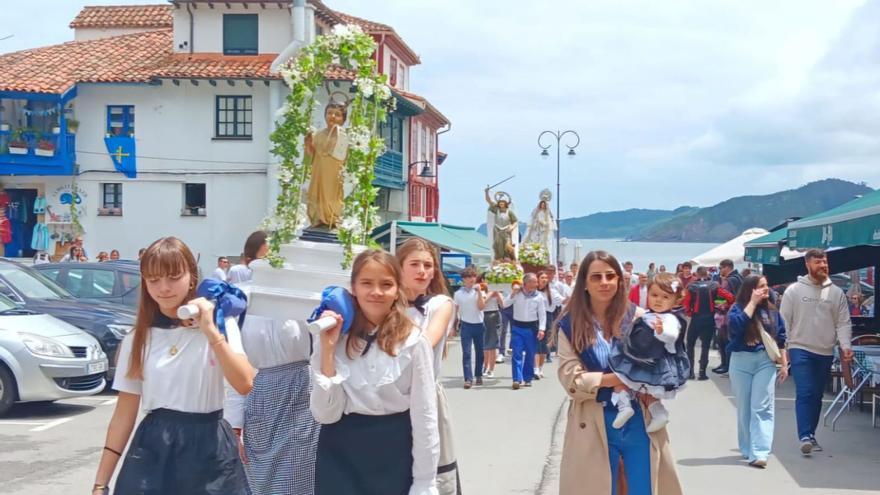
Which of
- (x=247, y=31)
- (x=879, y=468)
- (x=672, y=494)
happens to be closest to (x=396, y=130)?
(x=247, y=31)

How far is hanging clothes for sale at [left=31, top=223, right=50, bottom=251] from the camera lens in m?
32.6

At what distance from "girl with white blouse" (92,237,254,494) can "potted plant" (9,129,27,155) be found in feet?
100.0

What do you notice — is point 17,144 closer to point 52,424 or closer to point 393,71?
point 393,71

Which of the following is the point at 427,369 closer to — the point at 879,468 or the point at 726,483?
the point at 726,483

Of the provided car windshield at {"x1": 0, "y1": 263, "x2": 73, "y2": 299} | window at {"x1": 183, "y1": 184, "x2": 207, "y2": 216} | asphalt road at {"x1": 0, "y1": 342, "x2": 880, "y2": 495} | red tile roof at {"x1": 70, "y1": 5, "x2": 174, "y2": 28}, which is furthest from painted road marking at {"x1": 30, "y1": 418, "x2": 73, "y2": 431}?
red tile roof at {"x1": 70, "y1": 5, "x2": 174, "y2": 28}

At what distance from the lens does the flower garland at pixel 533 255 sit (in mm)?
24141

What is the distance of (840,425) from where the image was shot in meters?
11.2

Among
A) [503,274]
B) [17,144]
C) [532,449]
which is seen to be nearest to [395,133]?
[17,144]

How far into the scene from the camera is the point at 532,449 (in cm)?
972

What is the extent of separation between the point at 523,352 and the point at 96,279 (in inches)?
266

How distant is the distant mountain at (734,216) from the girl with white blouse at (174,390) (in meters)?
79.3

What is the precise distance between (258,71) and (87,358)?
2229cm

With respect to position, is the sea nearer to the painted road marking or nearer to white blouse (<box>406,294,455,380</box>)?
the painted road marking

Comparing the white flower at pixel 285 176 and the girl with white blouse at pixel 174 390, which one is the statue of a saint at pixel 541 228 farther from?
the girl with white blouse at pixel 174 390
